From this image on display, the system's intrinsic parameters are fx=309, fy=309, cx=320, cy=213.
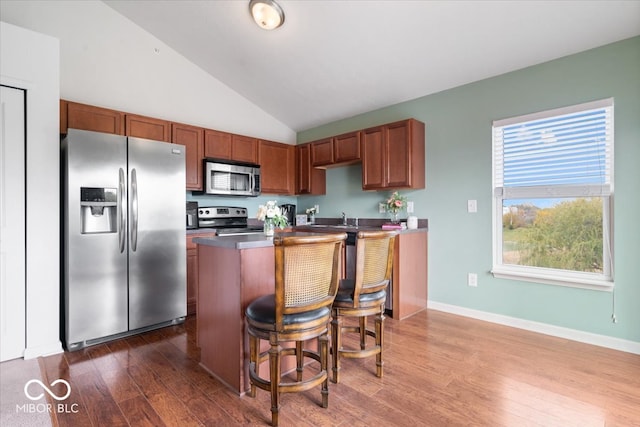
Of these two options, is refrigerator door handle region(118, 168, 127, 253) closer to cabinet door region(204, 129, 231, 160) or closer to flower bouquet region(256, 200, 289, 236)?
cabinet door region(204, 129, 231, 160)

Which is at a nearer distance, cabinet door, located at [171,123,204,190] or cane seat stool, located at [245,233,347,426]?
cane seat stool, located at [245,233,347,426]

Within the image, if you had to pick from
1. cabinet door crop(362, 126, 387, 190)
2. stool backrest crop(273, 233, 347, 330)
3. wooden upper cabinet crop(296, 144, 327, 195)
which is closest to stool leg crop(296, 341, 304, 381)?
stool backrest crop(273, 233, 347, 330)

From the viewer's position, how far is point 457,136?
3.40 meters

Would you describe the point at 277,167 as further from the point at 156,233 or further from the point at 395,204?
the point at 156,233

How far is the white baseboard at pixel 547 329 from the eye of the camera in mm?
2459

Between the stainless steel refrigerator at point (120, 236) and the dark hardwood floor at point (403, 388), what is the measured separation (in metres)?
0.28

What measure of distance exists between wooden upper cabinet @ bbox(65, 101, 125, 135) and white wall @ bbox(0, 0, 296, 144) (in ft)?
1.28

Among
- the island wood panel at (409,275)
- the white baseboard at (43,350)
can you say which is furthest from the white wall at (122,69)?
the island wood panel at (409,275)

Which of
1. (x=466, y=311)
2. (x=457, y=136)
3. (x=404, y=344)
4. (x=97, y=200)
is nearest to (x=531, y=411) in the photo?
(x=404, y=344)

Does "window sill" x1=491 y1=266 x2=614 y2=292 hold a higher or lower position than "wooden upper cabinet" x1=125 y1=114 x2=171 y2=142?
lower

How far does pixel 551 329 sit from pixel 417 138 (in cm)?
227

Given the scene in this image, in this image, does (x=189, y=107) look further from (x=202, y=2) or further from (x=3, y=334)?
(x=3, y=334)

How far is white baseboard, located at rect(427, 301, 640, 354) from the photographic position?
8.07 ft

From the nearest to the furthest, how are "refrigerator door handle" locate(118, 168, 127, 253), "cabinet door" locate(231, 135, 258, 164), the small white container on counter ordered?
1. "refrigerator door handle" locate(118, 168, 127, 253)
2. the small white container on counter
3. "cabinet door" locate(231, 135, 258, 164)
